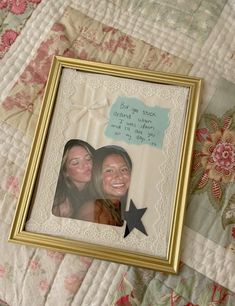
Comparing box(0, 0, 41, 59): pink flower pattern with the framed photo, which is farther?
box(0, 0, 41, 59): pink flower pattern

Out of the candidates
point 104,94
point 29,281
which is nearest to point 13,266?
point 29,281

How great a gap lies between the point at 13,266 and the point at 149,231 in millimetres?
220

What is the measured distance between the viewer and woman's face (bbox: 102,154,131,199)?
0.63 meters

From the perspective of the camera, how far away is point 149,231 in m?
0.61

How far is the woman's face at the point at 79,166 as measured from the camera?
2.10 ft

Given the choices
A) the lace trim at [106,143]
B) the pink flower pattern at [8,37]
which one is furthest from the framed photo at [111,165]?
the pink flower pattern at [8,37]

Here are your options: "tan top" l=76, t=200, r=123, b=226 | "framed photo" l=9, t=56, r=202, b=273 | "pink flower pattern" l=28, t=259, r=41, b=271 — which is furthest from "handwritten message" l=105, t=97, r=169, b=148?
"pink flower pattern" l=28, t=259, r=41, b=271

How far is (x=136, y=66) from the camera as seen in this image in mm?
722

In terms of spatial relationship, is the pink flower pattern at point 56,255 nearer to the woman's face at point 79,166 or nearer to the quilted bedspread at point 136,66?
the quilted bedspread at point 136,66

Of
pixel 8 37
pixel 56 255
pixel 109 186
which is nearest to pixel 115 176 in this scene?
pixel 109 186

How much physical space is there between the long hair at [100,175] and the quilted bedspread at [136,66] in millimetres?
83

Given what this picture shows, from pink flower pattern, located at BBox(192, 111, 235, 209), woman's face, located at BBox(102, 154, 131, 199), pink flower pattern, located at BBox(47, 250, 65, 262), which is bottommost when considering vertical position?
pink flower pattern, located at BBox(47, 250, 65, 262)

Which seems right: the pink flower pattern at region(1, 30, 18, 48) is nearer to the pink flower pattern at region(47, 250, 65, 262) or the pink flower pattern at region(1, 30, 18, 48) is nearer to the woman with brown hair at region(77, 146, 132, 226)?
the woman with brown hair at region(77, 146, 132, 226)

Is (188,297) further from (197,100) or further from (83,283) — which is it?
(197,100)
